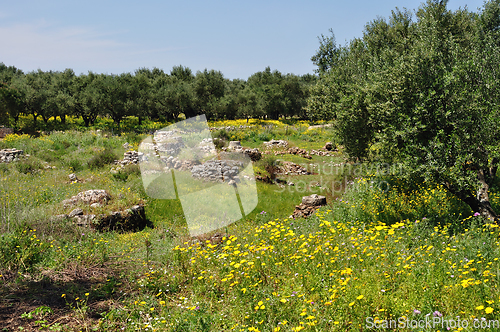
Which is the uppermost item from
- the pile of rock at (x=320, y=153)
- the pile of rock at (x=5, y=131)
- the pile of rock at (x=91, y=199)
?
the pile of rock at (x=5, y=131)

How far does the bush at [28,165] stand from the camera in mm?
17227

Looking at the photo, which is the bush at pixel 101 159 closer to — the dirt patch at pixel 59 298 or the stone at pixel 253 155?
the stone at pixel 253 155

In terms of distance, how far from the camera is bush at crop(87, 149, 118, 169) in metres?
20.2

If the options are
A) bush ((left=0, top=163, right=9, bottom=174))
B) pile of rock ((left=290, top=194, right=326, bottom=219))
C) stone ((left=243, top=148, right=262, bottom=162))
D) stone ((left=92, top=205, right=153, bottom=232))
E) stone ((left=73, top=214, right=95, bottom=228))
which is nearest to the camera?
stone ((left=73, top=214, right=95, bottom=228))

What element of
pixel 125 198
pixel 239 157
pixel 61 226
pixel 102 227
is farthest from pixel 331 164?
pixel 61 226

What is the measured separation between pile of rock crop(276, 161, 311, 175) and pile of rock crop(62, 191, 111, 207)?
12005 mm

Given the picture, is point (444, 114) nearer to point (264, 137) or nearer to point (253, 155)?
point (253, 155)

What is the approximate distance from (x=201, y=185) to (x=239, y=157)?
18.8ft

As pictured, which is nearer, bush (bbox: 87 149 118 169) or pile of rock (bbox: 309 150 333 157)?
bush (bbox: 87 149 118 169)

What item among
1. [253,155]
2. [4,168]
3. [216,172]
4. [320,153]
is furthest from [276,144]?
[4,168]

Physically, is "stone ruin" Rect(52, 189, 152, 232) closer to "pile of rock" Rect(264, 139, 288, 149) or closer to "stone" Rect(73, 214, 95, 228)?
"stone" Rect(73, 214, 95, 228)

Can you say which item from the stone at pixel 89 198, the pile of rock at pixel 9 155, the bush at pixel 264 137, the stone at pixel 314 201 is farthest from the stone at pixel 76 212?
the bush at pixel 264 137

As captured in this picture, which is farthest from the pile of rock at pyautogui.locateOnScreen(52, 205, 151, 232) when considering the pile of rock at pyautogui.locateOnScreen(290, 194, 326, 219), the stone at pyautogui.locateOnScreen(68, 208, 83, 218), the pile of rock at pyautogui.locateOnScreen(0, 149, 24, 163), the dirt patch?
the pile of rock at pyautogui.locateOnScreen(0, 149, 24, 163)

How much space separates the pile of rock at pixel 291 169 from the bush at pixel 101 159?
11855 mm
